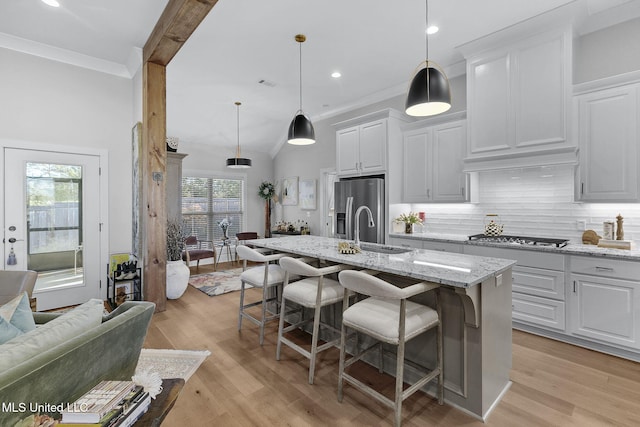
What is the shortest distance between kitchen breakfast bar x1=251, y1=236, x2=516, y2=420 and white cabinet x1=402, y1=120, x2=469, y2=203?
6.21 feet

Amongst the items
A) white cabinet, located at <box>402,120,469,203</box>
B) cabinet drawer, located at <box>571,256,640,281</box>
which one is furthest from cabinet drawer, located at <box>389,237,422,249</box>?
cabinet drawer, located at <box>571,256,640,281</box>

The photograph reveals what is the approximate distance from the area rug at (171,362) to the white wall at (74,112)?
2154 mm

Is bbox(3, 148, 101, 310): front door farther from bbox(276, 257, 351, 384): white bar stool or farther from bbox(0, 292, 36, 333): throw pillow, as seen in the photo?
bbox(276, 257, 351, 384): white bar stool

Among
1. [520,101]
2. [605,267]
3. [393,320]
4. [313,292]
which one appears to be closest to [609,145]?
[520,101]

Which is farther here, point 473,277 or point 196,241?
point 196,241

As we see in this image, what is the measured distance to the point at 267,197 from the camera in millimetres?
7496

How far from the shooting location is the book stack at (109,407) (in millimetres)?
995

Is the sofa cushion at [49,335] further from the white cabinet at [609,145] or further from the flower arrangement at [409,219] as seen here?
the white cabinet at [609,145]

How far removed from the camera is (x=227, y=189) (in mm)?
7227

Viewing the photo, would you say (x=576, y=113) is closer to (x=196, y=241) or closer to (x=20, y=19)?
(x=20, y=19)

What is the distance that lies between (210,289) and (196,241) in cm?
198

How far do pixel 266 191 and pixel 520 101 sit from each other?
550 cm

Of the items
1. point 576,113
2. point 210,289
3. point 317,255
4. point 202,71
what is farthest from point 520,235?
point 202,71

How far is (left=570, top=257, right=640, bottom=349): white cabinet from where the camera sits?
2.52 m
